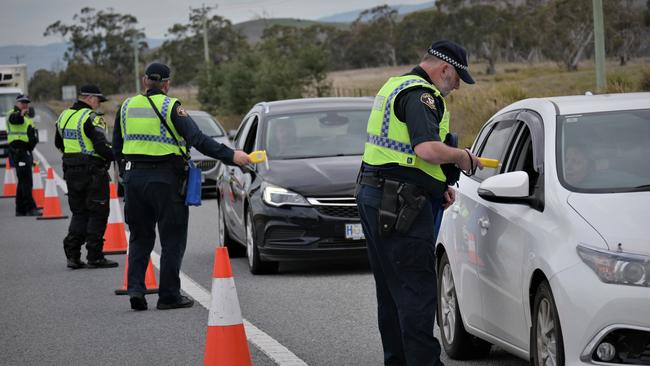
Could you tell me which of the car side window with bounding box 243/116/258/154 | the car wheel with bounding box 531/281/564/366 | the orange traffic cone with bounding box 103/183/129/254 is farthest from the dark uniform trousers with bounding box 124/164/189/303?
the orange traffic cone with bounding box 103/183/129/254

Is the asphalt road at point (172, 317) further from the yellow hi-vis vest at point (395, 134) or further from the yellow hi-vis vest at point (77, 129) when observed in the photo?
the yellow hi-vis vest at point (395, 134)

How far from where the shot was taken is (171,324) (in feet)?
31.9

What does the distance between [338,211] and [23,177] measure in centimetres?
1101

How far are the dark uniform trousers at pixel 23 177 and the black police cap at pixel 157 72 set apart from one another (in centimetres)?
1209

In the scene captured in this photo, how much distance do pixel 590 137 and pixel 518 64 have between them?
80.5 m

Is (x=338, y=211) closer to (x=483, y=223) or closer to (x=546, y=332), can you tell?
(x=483, y=223)

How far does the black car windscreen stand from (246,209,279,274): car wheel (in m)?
0.87

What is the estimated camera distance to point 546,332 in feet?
19.7

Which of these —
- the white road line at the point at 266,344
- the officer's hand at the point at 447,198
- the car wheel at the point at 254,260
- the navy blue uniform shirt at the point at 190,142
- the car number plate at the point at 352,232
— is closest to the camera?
the officer's hand at the point at 447,198

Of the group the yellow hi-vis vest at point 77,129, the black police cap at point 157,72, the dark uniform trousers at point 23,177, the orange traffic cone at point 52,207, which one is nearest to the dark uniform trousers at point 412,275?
the black police cap at point 157,72

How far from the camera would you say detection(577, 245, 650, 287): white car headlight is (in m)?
5.32

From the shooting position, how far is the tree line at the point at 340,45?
5462cm

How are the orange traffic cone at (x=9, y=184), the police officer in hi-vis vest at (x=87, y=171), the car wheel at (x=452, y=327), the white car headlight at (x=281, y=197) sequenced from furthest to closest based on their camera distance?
1. the orange traffic cone at (x=9, y=184)
2. the police officer in hi-vis vest at (x=87, y=171)
3. the white car headlight at (x=281, y=197)
4. the car wheel at (x=452, y=327)

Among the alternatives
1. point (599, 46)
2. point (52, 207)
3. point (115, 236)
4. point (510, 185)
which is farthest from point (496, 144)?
point (599, 46)
